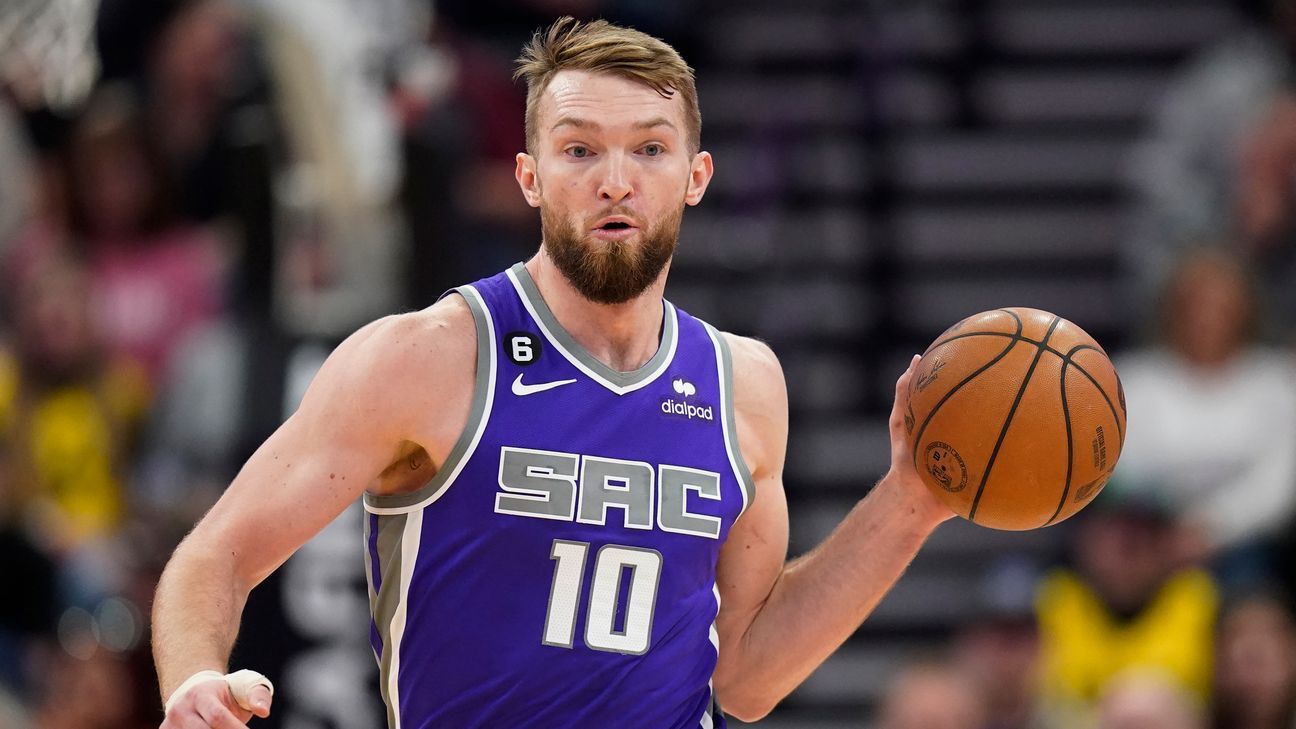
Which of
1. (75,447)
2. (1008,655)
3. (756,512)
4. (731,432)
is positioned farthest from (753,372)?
(75,447)

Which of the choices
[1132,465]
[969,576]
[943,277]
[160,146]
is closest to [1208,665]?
[1132,465]

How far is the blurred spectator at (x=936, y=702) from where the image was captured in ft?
24.7

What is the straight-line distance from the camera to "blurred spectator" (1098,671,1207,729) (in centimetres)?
737

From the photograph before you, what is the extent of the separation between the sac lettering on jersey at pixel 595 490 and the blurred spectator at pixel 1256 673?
15.2 ft

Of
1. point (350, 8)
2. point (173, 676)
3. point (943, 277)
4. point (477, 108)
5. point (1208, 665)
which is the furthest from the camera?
point (943, 277)

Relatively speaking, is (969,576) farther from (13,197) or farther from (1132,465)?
(13,197)

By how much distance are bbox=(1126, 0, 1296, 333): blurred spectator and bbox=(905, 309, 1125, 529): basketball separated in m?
5.78

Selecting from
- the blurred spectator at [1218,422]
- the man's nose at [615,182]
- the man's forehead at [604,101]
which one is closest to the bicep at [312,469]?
the man's nose at [615,182]

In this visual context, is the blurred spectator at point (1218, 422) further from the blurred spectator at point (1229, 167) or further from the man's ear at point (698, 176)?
the man's ear at point (698, 176)

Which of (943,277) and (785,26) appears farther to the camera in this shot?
(785,26)

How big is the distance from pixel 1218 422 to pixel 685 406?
5366 mm

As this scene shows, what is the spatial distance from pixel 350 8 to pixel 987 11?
4617 millimetres

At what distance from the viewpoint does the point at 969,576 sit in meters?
9.88

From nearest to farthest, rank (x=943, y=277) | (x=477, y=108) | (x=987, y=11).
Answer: (x=477, y=108) < (x=943, y=277) < (x=987, y=11)
